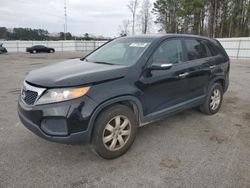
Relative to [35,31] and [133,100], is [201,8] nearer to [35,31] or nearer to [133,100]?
[133,100]

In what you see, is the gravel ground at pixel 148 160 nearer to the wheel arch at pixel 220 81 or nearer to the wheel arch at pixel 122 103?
the wheel arch at pixel 122 103

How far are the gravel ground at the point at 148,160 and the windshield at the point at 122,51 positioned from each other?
1321 millimetres

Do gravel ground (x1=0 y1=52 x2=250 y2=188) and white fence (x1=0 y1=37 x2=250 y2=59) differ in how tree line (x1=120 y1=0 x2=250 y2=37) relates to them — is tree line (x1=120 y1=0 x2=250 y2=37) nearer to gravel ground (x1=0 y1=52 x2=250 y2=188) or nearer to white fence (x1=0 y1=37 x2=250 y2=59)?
white fence (x1=0 y1=37 x2=250 y2=59)

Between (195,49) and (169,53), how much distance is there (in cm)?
85

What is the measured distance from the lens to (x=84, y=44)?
45.0 m

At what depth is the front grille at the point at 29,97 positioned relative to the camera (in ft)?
9.07

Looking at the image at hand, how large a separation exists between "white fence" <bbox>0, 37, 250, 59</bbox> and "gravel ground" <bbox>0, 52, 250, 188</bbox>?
20862mm

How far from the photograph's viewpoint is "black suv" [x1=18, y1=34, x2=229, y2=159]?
2621mm

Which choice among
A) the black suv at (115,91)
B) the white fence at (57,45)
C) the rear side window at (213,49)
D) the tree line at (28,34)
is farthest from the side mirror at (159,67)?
the tree line at (28,34)

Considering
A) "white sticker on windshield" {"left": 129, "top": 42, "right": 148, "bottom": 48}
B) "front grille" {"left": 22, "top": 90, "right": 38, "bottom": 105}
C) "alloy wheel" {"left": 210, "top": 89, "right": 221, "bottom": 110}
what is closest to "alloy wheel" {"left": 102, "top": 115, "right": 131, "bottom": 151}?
"front grille" {"left": 22, "top": 90, "right": 38, "bottom": 105}

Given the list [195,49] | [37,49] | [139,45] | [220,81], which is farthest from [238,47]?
[37,49]

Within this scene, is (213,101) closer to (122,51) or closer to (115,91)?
(122,51)

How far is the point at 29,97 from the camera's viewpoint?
2854mm

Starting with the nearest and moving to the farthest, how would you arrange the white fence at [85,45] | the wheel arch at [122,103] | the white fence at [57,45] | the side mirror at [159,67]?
the wheel arch at [122,103], the side mirror at [159,67], the white fence at [85,45], the white fence at [57,45]
